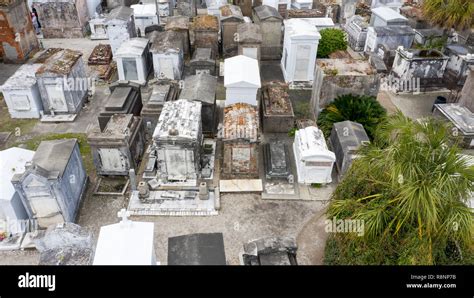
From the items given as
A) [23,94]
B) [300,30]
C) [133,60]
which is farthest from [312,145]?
[23,94]

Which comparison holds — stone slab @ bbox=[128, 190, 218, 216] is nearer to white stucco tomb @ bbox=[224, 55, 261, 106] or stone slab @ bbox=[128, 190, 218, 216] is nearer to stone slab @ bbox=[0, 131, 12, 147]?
white stucco tomb @ bbox=[224, 55, 261, 106]

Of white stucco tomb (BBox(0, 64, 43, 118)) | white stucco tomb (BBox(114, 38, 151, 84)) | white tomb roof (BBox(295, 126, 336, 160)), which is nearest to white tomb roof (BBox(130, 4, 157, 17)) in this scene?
white stucco tomb (BBox(114, 38, 151, 84))

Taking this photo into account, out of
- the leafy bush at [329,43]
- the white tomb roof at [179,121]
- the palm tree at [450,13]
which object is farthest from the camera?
the leafy bush at [329,43]

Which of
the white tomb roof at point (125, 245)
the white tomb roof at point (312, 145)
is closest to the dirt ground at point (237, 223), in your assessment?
the white tomb roof at point (312, 145)

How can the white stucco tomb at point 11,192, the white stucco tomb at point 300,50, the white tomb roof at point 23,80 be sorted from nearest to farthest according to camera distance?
the white stucco tomb at point 11,192
the white tomb roof at point 23,80
the white stucco tomb at point 300,50

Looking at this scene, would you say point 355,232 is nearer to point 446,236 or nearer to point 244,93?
point 446,236

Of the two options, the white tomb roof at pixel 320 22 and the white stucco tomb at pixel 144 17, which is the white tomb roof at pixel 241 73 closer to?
the white tomb roof at pixel 320 22

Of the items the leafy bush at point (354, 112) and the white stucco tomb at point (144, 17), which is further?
the white stucco tomb at point (144, 17)
